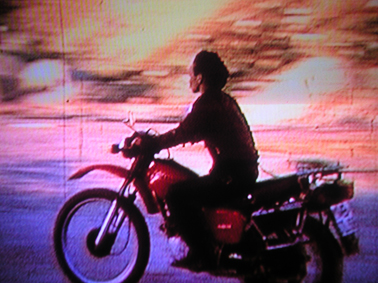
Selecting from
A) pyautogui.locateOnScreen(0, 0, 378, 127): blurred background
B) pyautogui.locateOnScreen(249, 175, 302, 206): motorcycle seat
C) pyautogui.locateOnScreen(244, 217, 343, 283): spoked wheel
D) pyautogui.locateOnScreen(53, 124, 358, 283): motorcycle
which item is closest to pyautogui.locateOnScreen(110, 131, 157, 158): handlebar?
pyautogui.locateOnScreen(53, 124, 358, 283): motorcycle

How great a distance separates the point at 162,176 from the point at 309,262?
40.1 inches

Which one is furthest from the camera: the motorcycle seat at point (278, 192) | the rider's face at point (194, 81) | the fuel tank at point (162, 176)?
the rider's face at point (194, 81)

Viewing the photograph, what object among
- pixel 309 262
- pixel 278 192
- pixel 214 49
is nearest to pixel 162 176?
pixel 278 192

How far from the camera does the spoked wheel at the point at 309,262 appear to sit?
209 centimetres

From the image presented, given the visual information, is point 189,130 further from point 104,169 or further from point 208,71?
point 104,169

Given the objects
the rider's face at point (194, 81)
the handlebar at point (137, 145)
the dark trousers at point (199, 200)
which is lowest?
the dark trousers at point (199, 200)

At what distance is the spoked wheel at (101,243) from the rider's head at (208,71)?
878mm

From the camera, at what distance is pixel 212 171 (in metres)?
2.17

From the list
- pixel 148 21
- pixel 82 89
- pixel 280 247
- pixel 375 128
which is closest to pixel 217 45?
pixel 148 21

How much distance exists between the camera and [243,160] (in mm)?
2102

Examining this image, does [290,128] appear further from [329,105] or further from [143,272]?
[143,272]

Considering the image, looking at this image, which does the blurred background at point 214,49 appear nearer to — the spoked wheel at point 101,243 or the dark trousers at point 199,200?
the dark trousers at point 199,200

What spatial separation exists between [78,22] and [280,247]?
1.93 metres

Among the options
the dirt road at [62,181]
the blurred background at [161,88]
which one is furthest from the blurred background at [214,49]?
the dirt road at [62,181]
